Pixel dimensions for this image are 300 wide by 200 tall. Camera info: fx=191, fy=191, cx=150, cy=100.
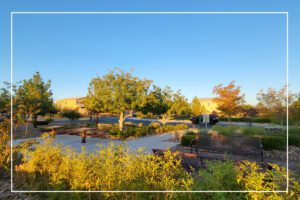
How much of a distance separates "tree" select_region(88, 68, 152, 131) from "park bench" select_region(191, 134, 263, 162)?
6.05 m

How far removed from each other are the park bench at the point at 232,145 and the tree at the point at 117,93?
6049mm

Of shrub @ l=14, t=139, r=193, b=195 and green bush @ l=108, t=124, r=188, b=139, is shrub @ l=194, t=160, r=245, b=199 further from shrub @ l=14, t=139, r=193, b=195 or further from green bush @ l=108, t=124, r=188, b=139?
green bush @ l=108, t=124, r=188, b=139

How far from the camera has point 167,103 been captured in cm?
1595

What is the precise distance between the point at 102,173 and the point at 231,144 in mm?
4620

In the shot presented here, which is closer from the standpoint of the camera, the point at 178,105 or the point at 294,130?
the point at 294,130

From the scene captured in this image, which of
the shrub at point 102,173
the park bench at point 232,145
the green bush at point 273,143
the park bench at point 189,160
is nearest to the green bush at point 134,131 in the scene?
the park bench at point 232,145

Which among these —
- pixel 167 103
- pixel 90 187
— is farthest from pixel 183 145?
pixel 167 103

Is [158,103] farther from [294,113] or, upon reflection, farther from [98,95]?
[294,113]

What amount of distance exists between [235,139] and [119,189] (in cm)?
461

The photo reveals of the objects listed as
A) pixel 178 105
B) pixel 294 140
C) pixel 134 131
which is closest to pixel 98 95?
pixel 134 131

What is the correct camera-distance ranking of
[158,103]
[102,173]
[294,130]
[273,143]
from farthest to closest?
1. [158,103]
2. [294,130]
3. [273,143]
4. [102,173]

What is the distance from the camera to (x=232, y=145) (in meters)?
6.05

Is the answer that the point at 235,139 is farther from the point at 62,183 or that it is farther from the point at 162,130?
the point at 162,130

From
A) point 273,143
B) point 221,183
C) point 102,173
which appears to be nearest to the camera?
point 221,183
